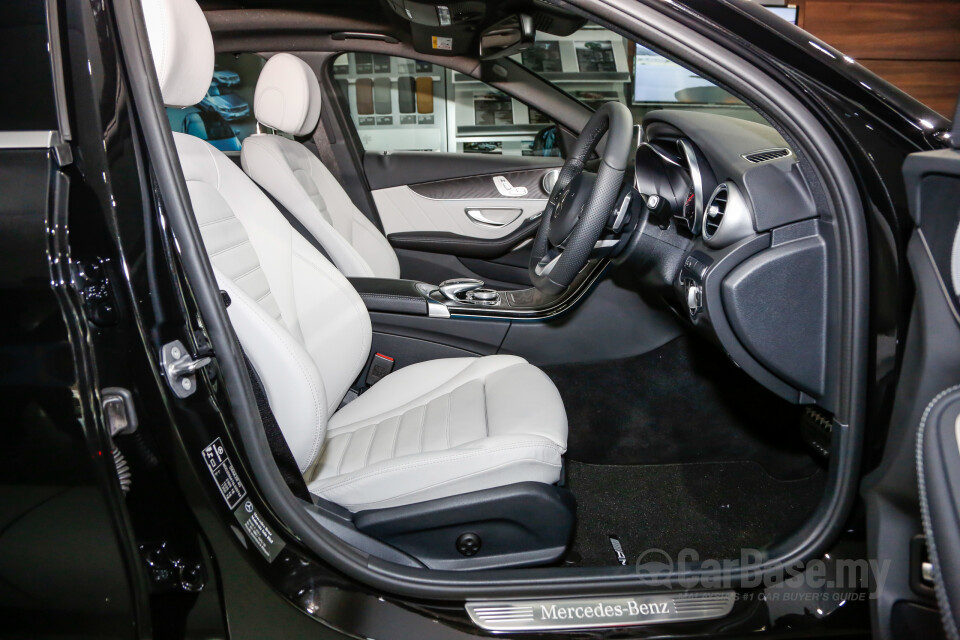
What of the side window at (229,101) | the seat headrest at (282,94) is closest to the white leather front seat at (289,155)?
the seat headrest at (282,94)

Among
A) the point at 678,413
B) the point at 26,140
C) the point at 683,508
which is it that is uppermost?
the point at 26,140

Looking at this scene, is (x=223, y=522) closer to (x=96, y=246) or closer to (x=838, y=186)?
(x=96, y=246)

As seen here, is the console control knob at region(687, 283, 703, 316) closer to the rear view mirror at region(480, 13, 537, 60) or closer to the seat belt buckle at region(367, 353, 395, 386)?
the seat belt buckle at region(367, 353, 395, 386)

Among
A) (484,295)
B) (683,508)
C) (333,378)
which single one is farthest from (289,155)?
(683,508)

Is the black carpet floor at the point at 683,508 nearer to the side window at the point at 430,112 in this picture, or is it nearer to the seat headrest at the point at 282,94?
the seat headrest at the point at 282,94

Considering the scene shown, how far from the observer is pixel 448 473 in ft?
3.64

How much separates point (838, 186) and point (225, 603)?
100cm

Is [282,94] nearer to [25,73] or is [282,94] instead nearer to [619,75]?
[25,73]

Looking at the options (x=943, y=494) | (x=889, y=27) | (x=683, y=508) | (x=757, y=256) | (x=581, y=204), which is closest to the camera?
(x=943, y=494)

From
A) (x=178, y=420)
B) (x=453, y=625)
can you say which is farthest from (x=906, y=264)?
(x=178, y=420)

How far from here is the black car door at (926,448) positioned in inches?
28.5

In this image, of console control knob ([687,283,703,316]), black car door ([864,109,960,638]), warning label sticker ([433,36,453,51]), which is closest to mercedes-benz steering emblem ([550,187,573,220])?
console control knob ([687,283,703,316])

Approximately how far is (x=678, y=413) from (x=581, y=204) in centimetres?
65

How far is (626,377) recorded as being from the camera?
178 centimetres
